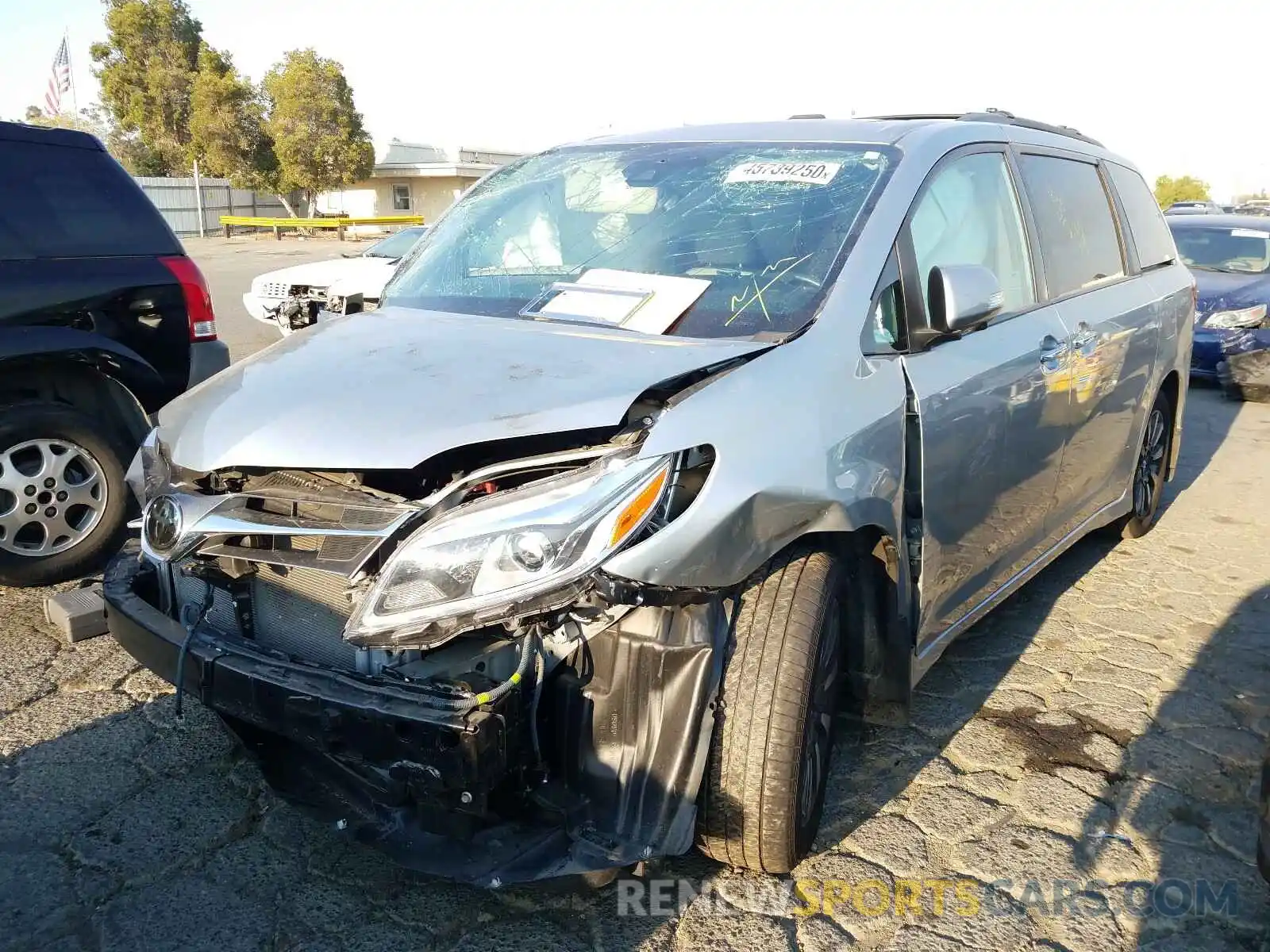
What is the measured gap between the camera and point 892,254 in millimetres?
2896

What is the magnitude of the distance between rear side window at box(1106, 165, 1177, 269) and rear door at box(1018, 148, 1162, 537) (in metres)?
0.19

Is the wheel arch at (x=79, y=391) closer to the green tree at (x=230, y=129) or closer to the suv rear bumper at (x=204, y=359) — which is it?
the suv rear bumper at (x=204, y=359)

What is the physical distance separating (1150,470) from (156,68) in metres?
49.2

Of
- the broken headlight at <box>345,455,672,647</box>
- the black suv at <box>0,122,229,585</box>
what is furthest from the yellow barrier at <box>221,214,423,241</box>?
the broken headlight at <box>345,455,672,647</box>

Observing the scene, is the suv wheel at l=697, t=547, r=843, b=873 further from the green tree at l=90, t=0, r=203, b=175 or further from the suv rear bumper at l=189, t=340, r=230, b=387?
the green tree at l=90, t=0, r=203, b=175

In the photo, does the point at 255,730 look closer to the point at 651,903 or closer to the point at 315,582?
the point at 315,582

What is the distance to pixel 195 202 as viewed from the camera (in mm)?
40219

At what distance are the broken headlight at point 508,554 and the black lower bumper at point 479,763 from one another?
0.57 ft

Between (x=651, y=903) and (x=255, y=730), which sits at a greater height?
(x=255, y=730)

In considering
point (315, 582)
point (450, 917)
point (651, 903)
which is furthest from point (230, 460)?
point (651, 903)

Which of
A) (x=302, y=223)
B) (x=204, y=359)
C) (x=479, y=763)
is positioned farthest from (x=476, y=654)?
(x=302, y=223)

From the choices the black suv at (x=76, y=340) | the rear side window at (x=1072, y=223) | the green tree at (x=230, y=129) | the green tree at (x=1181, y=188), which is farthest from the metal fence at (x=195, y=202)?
the green tree at (x=1181, y=188)

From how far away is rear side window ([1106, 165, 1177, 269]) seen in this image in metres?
4.91

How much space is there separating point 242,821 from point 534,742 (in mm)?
1119
